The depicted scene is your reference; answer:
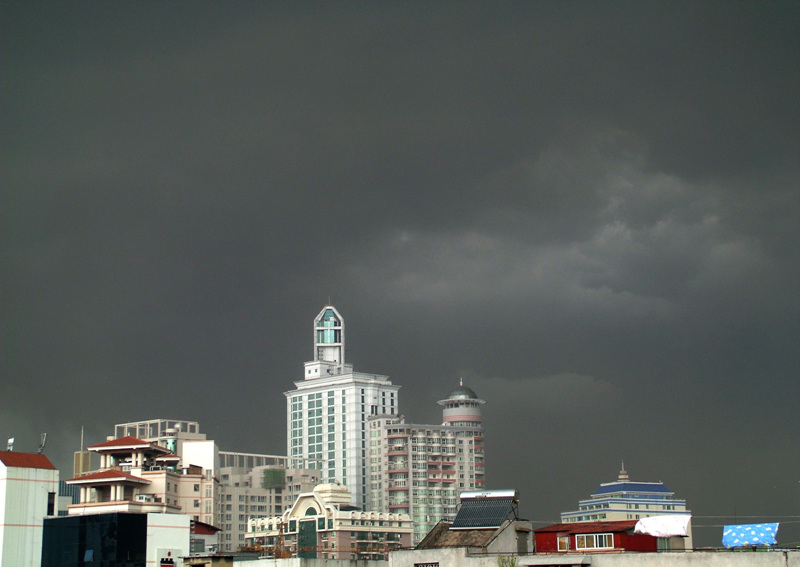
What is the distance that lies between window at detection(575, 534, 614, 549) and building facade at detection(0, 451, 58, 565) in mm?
60713

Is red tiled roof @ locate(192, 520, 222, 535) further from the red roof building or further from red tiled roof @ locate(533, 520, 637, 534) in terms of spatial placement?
the red roof building

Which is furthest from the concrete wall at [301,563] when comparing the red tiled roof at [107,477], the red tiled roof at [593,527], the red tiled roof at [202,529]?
the red tiled roof at [202,529]

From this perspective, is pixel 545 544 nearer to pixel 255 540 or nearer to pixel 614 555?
pixel 614 555

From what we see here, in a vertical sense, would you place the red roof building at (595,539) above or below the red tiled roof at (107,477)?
below

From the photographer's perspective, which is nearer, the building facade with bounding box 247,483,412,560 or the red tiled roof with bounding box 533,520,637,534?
the red tiled roof with bounding box 533,520,637,534

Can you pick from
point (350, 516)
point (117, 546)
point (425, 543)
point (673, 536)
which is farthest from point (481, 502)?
point (350, 516)

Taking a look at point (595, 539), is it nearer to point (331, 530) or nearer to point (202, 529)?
point (202, 529)

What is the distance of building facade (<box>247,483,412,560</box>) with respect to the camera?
181500mm

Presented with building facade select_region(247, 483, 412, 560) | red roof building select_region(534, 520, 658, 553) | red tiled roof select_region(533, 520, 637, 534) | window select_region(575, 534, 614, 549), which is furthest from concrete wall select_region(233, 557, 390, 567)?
building facade select_region(247, 483, 412, 560)

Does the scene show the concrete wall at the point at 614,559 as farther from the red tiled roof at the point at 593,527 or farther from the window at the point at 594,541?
the red tiled roof at the point at 593,527

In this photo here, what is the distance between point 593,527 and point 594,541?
4.11 ft

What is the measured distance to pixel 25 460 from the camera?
110m

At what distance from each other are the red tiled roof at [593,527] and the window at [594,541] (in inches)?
11.6

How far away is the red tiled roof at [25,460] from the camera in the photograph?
108 meters
